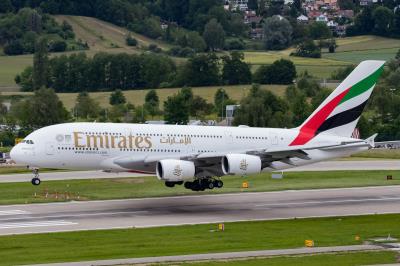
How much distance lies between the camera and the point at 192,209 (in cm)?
7044

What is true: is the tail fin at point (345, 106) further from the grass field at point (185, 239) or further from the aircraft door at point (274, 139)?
the grass field at point (185, 239)

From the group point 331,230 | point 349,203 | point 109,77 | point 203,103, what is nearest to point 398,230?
point 331,230

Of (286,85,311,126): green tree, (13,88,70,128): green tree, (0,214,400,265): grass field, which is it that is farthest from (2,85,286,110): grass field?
(0,214,400,265): grass field

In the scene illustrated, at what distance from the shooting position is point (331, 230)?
2410 inches

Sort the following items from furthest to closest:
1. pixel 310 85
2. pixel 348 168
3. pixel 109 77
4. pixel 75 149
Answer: pixel 109 77 < pixel 310 85 < pixel 348 168 < pixel 75 149

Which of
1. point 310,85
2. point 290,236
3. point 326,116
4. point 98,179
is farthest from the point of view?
point 310,85

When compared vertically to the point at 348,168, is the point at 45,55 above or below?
above

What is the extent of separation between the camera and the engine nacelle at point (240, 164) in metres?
68.9

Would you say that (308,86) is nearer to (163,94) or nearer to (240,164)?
(163,94)

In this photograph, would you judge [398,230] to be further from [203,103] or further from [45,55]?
[45,55]

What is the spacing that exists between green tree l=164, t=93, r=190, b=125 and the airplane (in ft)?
233

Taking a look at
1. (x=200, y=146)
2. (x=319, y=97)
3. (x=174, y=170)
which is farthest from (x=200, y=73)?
(x=174, y=170)

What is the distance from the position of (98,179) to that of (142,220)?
24762 mm

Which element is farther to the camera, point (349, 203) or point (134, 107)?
point (134, 107)
